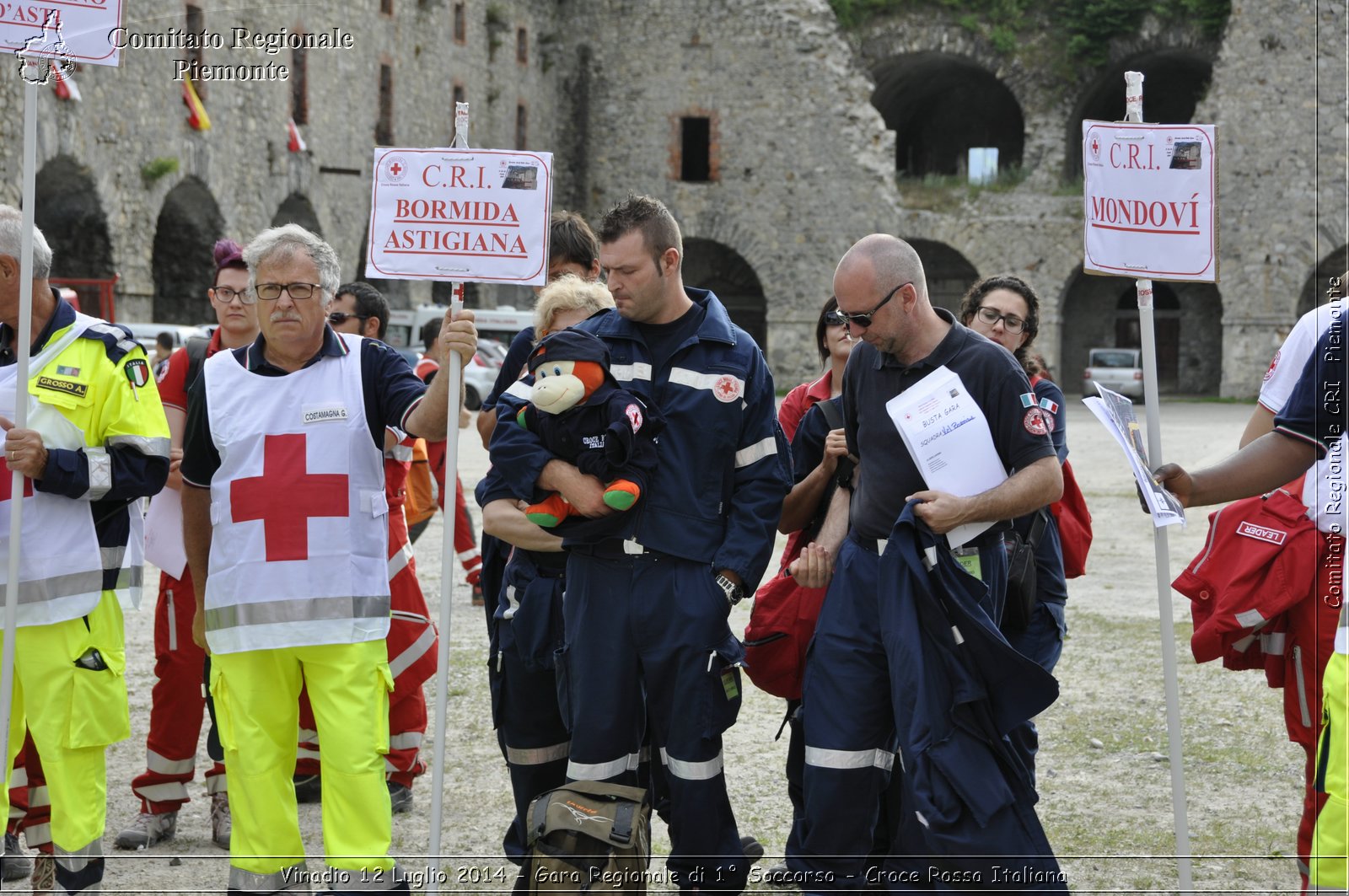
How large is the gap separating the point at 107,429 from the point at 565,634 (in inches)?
60.3

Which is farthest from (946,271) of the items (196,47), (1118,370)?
(196,47)

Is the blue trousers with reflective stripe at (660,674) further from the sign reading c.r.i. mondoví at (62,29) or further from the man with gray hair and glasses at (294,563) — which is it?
the sign reading c.r.i. mondoví at (62,29)

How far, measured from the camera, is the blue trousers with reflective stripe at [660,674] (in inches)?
145

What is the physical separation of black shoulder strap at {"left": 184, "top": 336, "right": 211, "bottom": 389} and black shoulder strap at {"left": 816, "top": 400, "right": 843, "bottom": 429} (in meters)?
2.27

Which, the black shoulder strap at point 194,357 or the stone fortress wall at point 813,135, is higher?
the stone fortress wall at point 813,135

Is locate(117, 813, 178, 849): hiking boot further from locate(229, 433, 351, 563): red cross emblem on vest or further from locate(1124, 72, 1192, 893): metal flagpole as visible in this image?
locate(1124, 72, 1192, 893): metal flagpole

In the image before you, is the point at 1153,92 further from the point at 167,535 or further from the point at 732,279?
the point at 167,535

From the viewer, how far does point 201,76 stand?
21.1 meters

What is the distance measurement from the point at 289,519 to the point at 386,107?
24.3 m

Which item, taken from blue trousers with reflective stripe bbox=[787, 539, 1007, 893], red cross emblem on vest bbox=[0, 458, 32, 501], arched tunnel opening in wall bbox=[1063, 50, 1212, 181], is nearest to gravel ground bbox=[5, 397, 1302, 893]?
blue trousers with reflective stripe bbox=[787, 539, 1007, 893]

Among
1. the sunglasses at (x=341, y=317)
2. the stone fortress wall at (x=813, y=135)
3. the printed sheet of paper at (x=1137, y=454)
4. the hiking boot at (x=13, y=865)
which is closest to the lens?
the printed sheet of paper at (x=1137, y=454)

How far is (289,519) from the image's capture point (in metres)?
3.72

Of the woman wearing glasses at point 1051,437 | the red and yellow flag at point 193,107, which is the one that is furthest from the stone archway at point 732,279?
the woman wearing glasses at point 1051,437

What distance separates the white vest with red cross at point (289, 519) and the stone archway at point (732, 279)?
29476 mm
